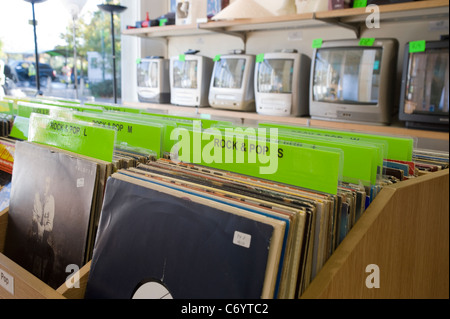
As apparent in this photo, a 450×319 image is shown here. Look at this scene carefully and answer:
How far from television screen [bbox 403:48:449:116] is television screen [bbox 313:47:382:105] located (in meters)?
0.18

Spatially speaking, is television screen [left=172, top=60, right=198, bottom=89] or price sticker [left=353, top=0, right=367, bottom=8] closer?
price sticker [left=353, top=0, right=367, bottom=8]

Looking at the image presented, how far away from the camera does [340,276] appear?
592mm

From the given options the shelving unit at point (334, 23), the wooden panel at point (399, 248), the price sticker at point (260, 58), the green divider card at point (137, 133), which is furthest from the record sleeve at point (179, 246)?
the price sticker at point (260, 58)

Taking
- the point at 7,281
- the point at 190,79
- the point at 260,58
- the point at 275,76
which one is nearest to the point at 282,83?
the point at 275,76

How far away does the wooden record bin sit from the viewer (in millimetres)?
613

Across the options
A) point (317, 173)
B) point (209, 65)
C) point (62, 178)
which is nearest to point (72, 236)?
point (62, 178)

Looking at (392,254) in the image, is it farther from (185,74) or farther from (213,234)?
(185,74)

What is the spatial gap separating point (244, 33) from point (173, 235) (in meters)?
2.99

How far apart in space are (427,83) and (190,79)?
1.78 metres

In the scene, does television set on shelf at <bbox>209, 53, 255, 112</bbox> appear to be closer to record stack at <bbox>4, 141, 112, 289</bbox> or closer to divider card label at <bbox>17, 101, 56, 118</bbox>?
divider card label at <bbox>17, 101, 56, 118</bbox>

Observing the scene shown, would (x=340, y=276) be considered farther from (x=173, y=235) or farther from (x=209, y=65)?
(x=209, y=65)

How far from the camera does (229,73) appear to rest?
2.96m

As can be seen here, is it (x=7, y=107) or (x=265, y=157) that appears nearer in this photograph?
(x=265, y=157)

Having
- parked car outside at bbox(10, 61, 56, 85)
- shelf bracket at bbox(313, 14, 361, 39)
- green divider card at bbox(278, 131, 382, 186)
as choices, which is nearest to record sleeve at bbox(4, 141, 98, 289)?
green divider card at bbox(278, 131, 382, 186)
